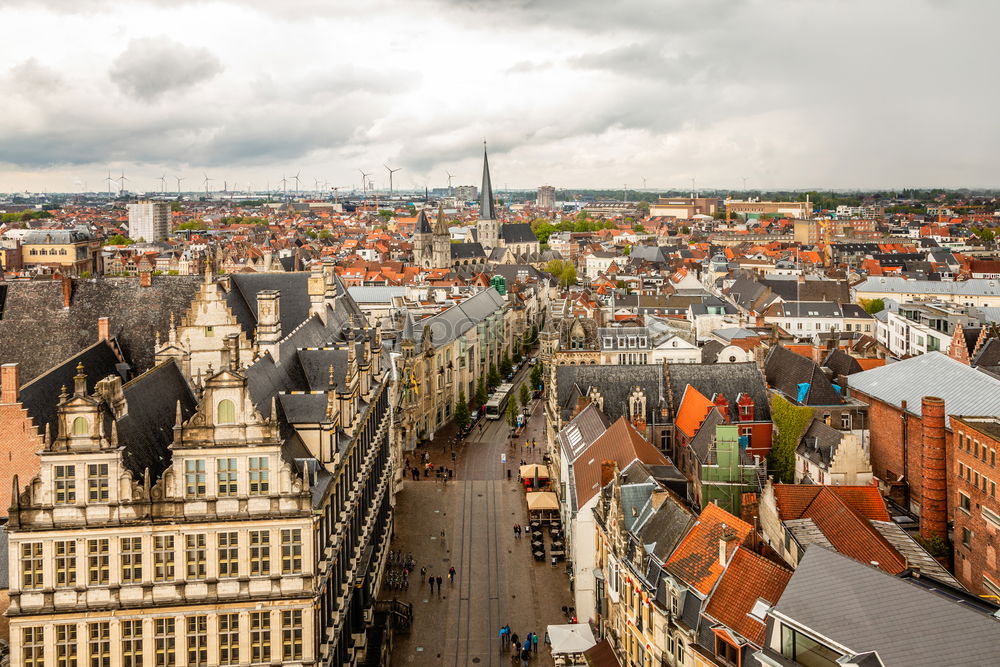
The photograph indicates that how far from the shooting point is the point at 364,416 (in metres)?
50.4

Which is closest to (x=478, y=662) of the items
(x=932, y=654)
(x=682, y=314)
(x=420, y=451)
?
(x=932, y=654)

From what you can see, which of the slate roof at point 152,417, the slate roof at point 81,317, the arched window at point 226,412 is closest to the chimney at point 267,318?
the slate roof at point 81,317

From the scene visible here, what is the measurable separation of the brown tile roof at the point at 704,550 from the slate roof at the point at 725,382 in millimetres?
33618

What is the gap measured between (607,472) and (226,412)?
76.7 ft

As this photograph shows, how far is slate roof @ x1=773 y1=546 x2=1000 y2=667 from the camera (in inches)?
898

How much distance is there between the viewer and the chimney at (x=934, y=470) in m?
50.9

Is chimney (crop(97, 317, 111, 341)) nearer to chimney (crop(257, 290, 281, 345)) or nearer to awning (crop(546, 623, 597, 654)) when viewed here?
chimney (crop(257, 290, 281, 345))

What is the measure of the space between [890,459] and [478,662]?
36.0 meters

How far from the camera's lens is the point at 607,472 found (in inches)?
1978

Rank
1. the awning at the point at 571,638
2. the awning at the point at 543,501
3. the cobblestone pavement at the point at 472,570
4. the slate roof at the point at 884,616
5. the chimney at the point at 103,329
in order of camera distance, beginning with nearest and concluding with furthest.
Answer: the slate roof at the point at 884,616
the awning at the point at 571,638
the cobblestone pavement at the point at 472,570
the chimney at the point at 103,329
the awning at the point at 543,501

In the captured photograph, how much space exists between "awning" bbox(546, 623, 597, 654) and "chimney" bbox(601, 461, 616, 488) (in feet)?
26.0

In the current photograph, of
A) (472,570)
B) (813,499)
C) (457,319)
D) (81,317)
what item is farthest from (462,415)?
(813,499)

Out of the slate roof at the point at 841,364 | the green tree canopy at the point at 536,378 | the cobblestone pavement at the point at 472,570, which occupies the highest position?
the slate roof at the point at 841,364

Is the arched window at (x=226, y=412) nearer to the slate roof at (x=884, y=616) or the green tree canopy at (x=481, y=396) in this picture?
the slate roof at (x=884, y=616)
